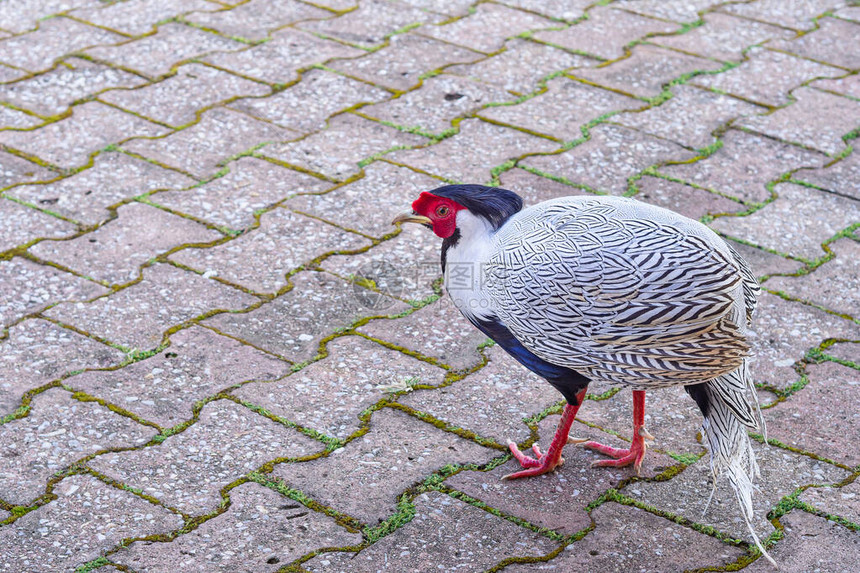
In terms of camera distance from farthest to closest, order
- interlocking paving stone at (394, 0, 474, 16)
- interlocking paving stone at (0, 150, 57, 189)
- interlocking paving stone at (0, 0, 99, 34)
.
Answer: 1. interlocking paving stone at (394, 0, 474, 16)
2. interlocking paving stone at (0, 0, 99, 34)
3. interlocking paving stone at (0, 150, 57, 189)

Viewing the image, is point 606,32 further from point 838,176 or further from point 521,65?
point 838,176

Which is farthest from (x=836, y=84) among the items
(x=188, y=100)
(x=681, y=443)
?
(x=188, y=100)

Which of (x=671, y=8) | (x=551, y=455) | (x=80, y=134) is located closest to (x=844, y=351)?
(x=551, y=455)

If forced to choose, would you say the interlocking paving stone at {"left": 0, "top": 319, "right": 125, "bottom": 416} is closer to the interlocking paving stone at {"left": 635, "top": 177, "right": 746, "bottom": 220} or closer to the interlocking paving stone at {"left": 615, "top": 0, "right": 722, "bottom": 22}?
the interlocking paving stone at {"left": 635, "top": 177, "right": 746, "bottom": 220}

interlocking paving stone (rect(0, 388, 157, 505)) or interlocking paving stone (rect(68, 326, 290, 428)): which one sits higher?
interlocking paving stone (rect(68, 326, 290, 428))

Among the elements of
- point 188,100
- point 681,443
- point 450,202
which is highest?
point 450,202

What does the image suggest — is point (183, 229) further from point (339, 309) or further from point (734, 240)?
point (734, 240)

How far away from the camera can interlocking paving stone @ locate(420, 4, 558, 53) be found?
6.29m

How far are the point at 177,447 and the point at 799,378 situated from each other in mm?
2312

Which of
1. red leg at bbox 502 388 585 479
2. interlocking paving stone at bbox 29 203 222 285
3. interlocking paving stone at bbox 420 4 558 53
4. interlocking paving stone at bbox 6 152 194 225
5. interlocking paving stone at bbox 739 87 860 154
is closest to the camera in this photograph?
red leg at bbox 502 388 585 479

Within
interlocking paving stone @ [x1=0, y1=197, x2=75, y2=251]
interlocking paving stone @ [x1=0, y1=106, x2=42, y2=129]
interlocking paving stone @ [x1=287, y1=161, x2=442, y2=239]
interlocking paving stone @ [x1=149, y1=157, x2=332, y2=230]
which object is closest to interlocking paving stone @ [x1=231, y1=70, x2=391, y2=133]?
interlocking paving stone @ [x1=149, y1=157, x2=332, y2=230]

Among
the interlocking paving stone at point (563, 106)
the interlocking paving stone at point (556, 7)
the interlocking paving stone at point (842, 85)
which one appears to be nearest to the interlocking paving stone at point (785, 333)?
the interlocking paving stone at point (563, 106)

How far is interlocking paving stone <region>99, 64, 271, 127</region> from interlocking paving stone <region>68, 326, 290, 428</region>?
Answer: 1.80 metres

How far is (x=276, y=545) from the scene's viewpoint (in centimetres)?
306
